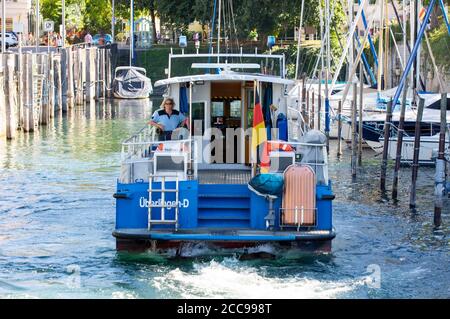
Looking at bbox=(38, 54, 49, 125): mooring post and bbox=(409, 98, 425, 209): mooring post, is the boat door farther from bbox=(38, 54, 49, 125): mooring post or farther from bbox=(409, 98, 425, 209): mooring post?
bbox=(38, 54, 49, 125): mooring post

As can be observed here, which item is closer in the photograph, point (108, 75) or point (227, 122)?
point (227, 122)

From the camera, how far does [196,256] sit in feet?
69.5

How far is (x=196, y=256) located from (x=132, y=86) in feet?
176

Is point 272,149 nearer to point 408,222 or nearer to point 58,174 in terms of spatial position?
point 408,222

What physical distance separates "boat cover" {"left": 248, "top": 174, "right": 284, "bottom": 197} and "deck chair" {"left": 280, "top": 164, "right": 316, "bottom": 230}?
0.46 feet

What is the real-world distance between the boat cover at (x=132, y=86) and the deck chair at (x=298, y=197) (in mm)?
53514

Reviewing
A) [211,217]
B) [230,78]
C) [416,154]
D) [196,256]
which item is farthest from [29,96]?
[196,256]

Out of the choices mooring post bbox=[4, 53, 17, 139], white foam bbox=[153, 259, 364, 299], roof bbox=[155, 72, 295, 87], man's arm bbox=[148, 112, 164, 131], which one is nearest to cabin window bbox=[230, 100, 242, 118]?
roof bbox=[155, 72, 295, 87]

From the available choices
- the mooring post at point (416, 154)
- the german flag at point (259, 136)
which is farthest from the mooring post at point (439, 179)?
the german flag at point (259, 136)

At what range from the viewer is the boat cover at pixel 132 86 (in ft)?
242

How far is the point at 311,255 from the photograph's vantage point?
21.4 m

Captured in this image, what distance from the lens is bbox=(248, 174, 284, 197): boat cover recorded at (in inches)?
816

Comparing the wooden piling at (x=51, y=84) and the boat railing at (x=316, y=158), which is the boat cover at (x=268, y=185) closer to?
the boat railing at (x=316, y=158)

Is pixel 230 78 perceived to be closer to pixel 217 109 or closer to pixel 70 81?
pixel 217 109
